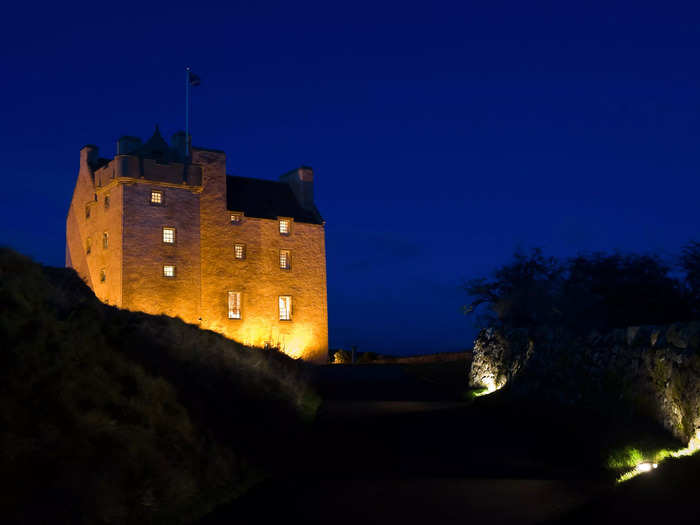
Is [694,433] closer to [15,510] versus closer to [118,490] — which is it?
[118,490]

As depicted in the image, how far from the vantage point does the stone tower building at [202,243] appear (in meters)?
37.2

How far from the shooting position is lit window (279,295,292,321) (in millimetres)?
42750

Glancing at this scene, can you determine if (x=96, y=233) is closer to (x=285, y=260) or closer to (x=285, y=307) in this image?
(x=285, y=260)

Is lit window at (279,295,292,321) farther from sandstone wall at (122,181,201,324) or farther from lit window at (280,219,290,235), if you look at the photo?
sandstone wall at (122,181,201,324)

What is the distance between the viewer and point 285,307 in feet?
141

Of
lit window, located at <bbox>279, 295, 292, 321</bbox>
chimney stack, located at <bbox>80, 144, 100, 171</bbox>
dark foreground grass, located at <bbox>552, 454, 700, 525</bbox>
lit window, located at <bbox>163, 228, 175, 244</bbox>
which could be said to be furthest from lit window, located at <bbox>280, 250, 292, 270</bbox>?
dark foreground grass, located at <bbox>552, 454, 700, 525</bbox>

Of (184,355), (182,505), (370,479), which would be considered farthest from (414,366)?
(182,505)

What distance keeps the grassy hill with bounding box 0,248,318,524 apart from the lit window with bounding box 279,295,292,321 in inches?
1061

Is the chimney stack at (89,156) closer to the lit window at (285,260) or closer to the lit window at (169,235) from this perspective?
the lit window at (169,235)

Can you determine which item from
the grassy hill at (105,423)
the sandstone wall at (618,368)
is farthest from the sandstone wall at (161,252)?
the grassy hill at (105,423)

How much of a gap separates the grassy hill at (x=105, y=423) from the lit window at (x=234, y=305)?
25.1 m

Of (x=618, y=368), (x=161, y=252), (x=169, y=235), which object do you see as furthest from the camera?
(x=169, y=235)

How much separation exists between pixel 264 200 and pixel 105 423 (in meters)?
35.6

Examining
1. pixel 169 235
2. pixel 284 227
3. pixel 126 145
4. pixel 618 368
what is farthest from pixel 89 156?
pixel 618 368
